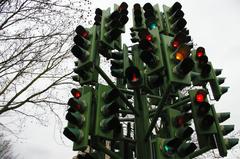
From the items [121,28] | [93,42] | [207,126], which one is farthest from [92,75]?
[207,126]

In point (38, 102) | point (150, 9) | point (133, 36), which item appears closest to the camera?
point (150, 9)

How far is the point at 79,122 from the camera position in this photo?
11.7 ft

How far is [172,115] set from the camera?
159 inches

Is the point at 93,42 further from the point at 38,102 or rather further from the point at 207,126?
the point at 38,102

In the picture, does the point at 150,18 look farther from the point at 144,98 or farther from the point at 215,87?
the point at 215,87

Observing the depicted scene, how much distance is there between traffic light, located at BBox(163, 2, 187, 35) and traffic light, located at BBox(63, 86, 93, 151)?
2.14m

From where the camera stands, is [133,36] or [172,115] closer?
[172,115]

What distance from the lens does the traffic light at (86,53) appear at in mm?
3939

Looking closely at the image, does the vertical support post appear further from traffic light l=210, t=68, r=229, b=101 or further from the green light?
the green light

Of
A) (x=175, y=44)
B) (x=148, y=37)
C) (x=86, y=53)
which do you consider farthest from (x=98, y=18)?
(x=175, y=44)

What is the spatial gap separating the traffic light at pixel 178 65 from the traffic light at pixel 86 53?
3.79 ft

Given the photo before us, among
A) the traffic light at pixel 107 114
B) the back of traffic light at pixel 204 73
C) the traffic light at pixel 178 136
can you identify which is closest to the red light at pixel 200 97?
the traffic light at pixel 178 136

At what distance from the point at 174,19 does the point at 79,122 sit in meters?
2.77

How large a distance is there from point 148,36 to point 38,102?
7093mm
